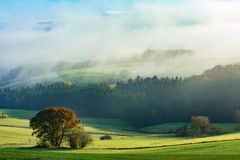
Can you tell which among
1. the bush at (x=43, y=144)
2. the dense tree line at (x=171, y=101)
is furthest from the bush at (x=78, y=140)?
the dense tree line at (x=171, y=101)

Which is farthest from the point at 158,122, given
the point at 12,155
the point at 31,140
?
the point at 12,155

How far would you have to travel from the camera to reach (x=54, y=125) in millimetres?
76688

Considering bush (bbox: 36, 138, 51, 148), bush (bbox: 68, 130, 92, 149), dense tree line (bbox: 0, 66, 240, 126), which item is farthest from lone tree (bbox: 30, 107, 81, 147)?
dense tree line (bbox: 0, 66, 240, 126)

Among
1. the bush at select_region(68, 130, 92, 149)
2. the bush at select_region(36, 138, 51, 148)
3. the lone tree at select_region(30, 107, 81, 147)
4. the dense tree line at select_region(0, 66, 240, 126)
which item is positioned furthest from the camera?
the dense tree line at select_region(0, 66, 240, 126)

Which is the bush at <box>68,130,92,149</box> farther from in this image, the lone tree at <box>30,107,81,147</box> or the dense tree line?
the dense tree line

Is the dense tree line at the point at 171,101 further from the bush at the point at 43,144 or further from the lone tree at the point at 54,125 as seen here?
the bush at the point at 43,144

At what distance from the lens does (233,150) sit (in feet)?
164

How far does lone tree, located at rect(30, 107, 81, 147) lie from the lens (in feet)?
250

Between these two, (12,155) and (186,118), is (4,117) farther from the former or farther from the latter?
(12,155)

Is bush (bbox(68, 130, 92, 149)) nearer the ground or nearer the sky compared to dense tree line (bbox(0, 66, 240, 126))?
nearer the ground

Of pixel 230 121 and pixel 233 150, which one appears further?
pixel 230 121

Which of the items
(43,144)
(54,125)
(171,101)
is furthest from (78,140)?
(171,101)

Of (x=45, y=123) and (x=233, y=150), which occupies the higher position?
(x=45, y=123)

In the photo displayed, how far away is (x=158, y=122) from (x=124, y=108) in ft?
56.9
